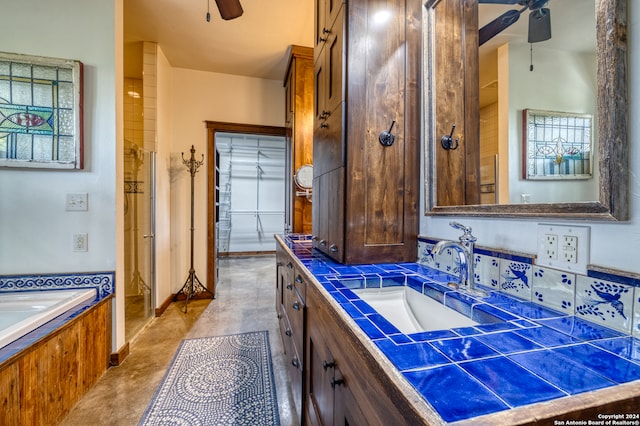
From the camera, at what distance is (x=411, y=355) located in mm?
525

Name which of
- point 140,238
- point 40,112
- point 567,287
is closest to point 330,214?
point 567,287

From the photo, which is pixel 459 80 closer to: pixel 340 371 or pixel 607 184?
pixel 607 184

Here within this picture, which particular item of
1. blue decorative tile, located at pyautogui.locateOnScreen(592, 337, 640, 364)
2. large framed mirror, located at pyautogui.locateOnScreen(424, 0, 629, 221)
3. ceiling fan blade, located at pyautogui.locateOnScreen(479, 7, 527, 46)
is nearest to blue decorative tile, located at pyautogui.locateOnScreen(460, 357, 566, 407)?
blue decorative tile, located at pyautogui.locateOnScreen(592, 337, 640, 364)

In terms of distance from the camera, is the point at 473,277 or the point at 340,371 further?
the point at 473,277

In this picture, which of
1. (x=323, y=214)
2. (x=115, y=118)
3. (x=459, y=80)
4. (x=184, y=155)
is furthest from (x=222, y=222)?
(x=459, y=80)

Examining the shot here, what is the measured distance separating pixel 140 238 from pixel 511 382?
10.5ft

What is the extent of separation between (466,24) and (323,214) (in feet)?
3.60

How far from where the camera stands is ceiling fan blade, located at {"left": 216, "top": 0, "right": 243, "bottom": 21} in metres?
1.87

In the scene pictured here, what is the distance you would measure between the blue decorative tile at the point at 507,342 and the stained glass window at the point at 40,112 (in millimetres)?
2384

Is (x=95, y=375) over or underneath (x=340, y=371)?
underneath

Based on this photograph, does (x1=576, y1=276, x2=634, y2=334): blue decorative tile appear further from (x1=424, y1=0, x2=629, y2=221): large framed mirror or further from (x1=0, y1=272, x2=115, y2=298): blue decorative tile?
(x1=0, y1=272, x2=115, y2=298): blue decorative tile

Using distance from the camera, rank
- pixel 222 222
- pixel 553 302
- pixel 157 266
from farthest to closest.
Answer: pixel 222 222, pixel 157 266, pixel 553 302

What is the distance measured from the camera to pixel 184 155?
10.9 ft

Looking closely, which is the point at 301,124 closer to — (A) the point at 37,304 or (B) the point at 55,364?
(A) the point at 37,304
